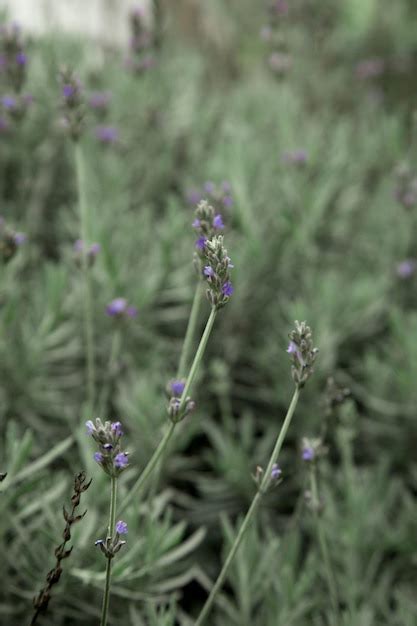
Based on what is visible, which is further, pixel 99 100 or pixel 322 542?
pixel 99 100

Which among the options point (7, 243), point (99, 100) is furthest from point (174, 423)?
point (99, 100)

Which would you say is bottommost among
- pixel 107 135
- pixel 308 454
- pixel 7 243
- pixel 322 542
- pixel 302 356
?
pixel 322 542

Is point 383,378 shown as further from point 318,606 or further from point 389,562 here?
point 318,606

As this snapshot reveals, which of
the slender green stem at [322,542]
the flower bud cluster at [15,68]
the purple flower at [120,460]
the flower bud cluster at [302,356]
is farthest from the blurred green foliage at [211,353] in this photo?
the flower bud cluster at [302,356]

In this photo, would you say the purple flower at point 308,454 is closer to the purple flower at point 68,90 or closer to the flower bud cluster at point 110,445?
the flower bud cluster at point 110,445

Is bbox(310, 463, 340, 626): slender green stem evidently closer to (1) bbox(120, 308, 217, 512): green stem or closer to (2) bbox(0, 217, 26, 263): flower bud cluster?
(1) bbox(120, 308, 217, 512): green stem

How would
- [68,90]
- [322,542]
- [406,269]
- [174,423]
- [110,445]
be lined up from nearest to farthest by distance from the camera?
1. [110,445]
2. [174,423]
3. [322,542]
4. [68,90]
5. [406,269]

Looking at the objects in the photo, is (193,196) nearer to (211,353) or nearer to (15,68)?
(211,353)

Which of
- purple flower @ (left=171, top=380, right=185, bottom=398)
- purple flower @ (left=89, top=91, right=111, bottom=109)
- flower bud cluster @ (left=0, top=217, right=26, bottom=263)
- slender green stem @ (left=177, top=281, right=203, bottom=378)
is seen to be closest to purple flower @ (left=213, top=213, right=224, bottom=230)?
slender green stem @ (left=177, top=281, right=203, bottom=378)
